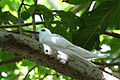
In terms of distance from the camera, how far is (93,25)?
3580 millimetres

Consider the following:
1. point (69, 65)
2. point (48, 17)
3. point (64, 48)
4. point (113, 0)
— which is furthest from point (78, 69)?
point (113, 0)

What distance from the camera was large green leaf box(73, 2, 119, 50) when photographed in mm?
3494

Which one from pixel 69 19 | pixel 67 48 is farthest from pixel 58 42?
pixel 69 19

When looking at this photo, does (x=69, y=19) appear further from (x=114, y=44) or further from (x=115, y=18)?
(x=114, y=44)

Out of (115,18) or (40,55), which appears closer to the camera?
(40,55)

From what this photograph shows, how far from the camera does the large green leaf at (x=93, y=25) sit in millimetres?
3494

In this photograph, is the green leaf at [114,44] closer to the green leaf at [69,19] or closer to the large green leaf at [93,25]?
the large green leaf at [93,25]

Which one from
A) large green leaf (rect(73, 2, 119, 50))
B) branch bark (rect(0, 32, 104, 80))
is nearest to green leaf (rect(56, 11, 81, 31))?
large green leaf (rect(73, 2, 119, 50))

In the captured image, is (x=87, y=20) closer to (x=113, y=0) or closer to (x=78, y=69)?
(x=113, y=0)

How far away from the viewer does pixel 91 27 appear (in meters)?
3.56

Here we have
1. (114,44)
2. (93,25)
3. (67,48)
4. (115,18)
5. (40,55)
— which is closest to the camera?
(40,55)

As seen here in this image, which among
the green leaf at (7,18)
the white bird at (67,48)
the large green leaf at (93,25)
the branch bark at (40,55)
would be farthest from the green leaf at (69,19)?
the branch bark at (40,55)

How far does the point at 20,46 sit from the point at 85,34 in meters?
1.89

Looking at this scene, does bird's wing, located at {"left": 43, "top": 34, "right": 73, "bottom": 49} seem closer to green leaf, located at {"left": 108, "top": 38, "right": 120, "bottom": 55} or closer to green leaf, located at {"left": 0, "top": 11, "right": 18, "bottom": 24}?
green leaf, located at {"left": 0, "top": 11, "right": 18, "bottom": 24}
